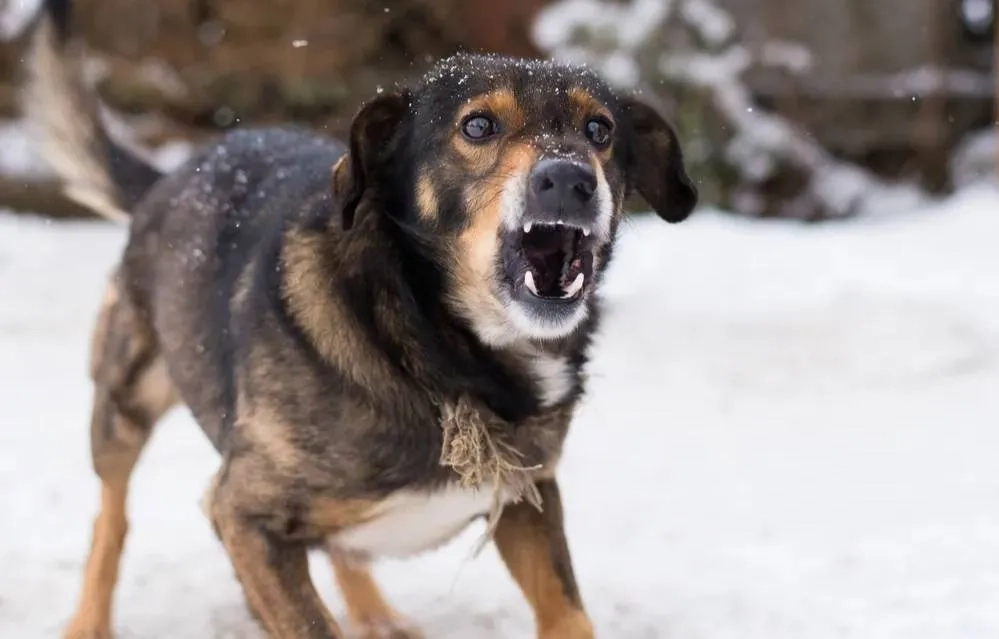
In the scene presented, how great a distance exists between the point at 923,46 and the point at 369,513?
377 inches

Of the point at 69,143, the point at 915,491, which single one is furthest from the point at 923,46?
the point at 69,143

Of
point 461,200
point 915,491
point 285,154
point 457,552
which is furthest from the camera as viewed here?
point 915,491

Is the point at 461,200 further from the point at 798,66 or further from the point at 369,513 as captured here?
the point at 798,66

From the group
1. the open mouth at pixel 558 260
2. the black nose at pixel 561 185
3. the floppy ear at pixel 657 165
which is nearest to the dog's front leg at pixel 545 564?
the open mouth at pixel 558 260

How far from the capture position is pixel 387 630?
12.0 ft

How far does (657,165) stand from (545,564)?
1062 millimetres

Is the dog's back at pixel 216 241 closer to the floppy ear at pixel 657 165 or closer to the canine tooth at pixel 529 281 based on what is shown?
the canine tooth at pixel 529 281

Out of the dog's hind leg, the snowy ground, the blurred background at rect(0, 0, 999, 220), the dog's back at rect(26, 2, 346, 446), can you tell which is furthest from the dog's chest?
the blurred background at rect(0, 0, 999, 220)

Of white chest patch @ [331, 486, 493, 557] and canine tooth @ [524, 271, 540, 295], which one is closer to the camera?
canine tooth @ [524, 271, 540, 295]

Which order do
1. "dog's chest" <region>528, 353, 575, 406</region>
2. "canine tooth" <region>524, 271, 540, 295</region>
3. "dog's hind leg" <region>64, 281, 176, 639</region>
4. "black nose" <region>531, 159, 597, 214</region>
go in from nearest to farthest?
"black nose" <region>531, 159, 597, 214</region>, "canine tooth" <region>524, 271, 540, 295</region>, "dog's chest" <region>528, 353, 575, 406</region>, "dog's hind leg" <region>64, 281, 176, 639</region>

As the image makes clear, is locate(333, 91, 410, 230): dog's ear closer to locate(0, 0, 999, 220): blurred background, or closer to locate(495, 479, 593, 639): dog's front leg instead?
locate(495, 479, 593, 639): dog's front leg

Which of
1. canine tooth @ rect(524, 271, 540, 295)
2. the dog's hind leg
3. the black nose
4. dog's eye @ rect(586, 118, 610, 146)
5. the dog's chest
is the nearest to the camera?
the black nose

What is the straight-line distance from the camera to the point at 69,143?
427 centimetres

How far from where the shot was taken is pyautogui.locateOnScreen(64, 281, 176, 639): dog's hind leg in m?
3.78
